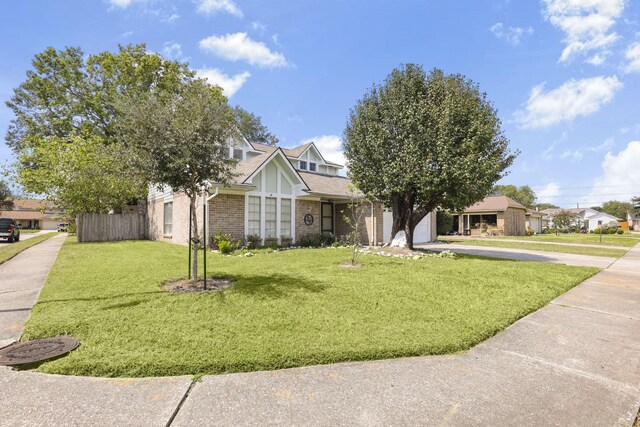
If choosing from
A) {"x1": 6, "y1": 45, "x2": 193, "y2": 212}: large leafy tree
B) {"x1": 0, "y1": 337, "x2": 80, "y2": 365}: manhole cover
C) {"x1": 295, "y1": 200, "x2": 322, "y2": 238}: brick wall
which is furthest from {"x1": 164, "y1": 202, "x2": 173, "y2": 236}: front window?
{"x1": 0, "y1": 337, "x2": 80, "y2": 365}: manhole cover

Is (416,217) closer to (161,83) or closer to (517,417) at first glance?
(517,417)

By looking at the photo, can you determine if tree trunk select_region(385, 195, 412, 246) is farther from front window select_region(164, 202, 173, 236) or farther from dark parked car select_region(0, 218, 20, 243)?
dark parked car select_region(0, 218, 20, 243)

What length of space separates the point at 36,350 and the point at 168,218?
50.6 feet

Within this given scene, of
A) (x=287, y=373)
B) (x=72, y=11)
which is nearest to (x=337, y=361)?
(x=287, y=373)

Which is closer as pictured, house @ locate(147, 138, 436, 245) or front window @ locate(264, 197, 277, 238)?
house @ locate(147, 138, 436, 245)

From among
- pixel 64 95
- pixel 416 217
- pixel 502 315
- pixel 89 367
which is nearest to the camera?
pixel 89 367

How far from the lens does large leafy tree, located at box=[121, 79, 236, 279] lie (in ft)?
19.8

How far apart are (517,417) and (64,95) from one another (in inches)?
1341

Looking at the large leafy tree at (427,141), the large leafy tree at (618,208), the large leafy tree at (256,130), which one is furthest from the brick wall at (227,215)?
the large leafy tree at (618,208)

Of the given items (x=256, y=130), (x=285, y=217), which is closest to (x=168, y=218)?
(x=285, y=217)

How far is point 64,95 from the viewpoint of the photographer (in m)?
26.0

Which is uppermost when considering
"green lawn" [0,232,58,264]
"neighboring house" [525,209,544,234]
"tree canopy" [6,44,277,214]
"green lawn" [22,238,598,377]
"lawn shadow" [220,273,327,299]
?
"tree canopy" [6,44,277,214]

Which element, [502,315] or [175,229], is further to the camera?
[175,229]

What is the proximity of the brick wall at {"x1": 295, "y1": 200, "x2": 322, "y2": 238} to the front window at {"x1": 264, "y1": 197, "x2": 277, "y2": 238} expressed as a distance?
1351 millimetres
